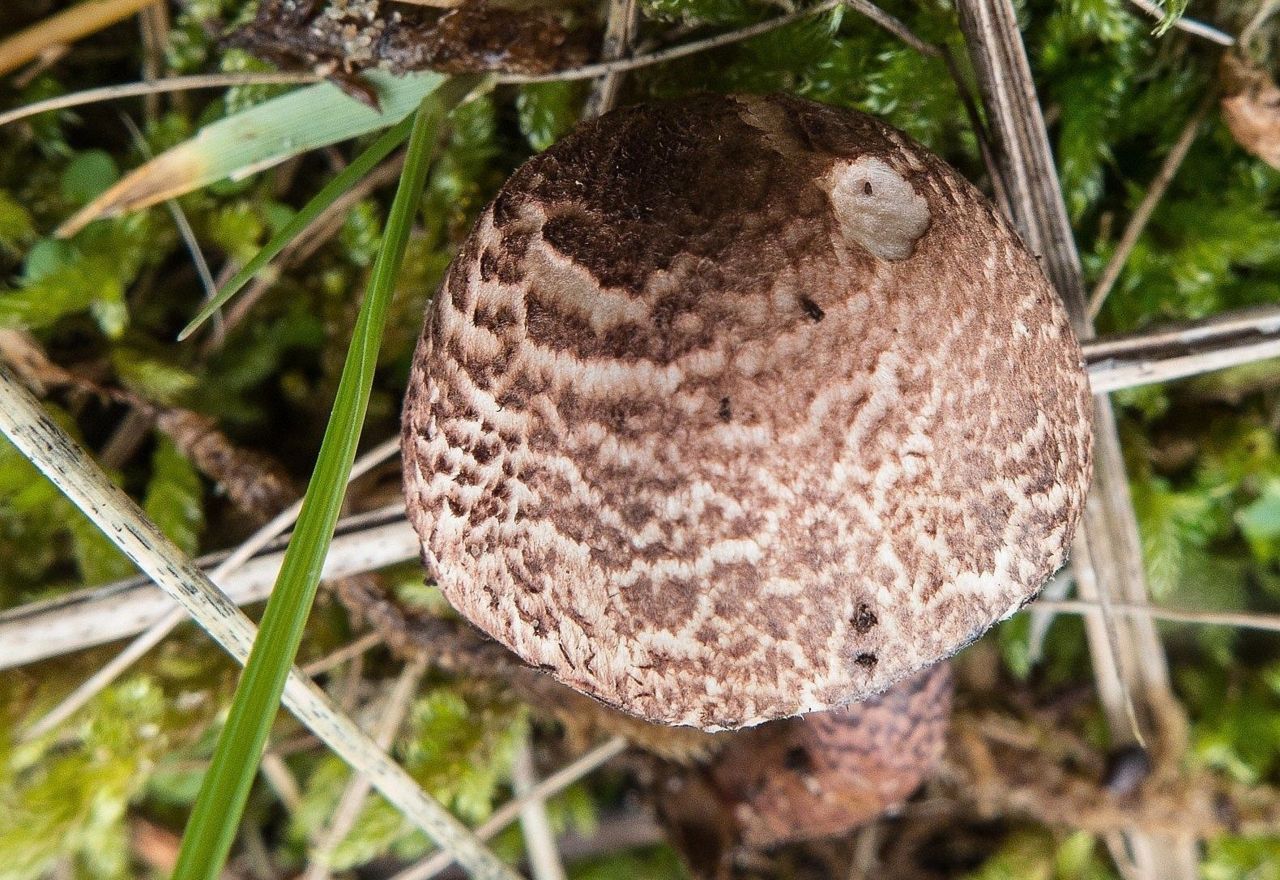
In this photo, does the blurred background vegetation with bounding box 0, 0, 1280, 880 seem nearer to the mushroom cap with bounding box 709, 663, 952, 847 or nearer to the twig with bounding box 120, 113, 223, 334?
the twig with bounding box 120, 113, 223, 334

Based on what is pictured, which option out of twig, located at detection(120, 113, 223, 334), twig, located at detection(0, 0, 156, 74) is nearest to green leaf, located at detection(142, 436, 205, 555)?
twig, located at detection(120, 113, 223, 334)

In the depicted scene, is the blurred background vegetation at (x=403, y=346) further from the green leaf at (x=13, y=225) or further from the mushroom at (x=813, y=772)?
the mushroom at (x=813, y=772)

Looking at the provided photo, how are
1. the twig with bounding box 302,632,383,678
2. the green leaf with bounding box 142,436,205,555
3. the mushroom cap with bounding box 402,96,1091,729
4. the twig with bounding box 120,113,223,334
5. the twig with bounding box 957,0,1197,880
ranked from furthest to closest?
the twig with bounding box 302,632,383,678, the green leaf with bounding box 142,436,205,555, the twig with bounding box 120,113,223,334, the twig with bounding box 957,0,1197,880, the mushroom cap with bounding box 402,96,1091,729

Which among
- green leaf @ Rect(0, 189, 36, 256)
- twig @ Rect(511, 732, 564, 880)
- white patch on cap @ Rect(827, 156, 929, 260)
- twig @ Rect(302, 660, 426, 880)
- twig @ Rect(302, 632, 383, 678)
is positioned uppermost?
white patch on cap @ Rect(827, 156, 929, 260)

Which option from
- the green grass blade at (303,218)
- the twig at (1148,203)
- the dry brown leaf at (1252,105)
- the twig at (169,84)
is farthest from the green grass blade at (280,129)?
the dry brown leaf at (1252,105)

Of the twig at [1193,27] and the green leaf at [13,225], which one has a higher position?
the twig at [1193,27]

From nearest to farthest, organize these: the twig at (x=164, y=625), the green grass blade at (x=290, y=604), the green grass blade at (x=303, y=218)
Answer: the green grass blade at (x=290, y=604) → the green grass blade at (x=303, y=218) → the twig at (x=164, y=625)
